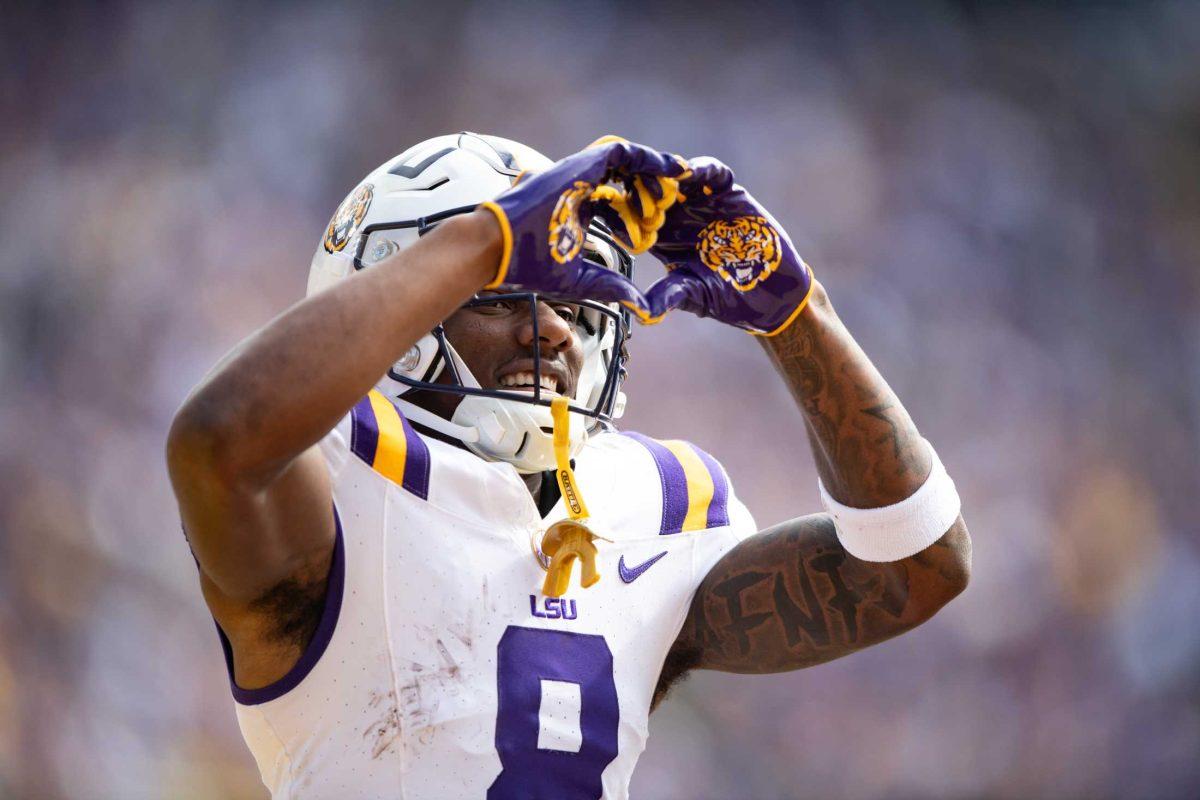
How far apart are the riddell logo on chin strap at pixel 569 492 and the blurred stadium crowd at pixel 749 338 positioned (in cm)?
189

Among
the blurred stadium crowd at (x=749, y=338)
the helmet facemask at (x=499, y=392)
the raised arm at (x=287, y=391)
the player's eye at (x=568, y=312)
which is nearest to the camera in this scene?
the raised arm at (x=287, y=391)

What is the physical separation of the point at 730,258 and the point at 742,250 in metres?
0.02

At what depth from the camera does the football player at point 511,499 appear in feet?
4.79

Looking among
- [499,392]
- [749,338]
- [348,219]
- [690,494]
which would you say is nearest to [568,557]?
[499,392]

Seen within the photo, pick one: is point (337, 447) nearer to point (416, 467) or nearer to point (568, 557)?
point (416, 467)

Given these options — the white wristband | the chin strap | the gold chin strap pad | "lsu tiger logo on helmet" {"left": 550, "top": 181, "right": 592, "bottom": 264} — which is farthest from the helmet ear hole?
the white wristband

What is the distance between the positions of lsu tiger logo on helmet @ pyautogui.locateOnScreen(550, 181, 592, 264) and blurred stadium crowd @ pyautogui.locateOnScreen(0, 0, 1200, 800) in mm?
2242

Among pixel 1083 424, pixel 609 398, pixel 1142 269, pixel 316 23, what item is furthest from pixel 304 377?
pixel 1142 269

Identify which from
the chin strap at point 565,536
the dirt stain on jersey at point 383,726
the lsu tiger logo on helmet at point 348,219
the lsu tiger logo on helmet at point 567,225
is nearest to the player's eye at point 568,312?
the chin strap at point 565,536

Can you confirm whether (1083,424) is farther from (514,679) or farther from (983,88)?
(514,679)

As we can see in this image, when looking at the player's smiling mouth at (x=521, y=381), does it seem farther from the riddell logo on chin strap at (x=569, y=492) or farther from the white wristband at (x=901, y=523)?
the white wristband at (x=901, y=523)

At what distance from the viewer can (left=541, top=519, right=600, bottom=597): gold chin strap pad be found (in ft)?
5.91

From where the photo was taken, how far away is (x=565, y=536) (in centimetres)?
183

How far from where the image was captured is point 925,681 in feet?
12.8
